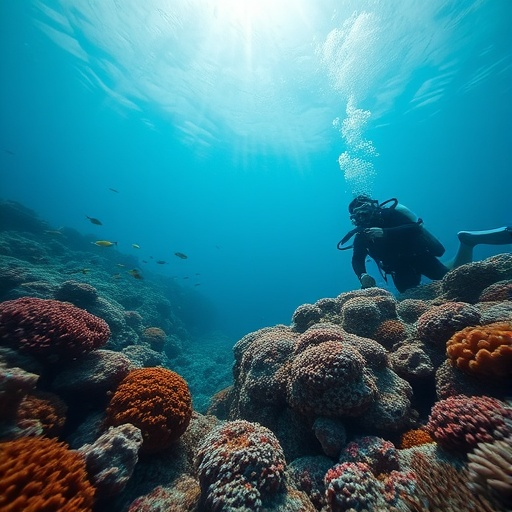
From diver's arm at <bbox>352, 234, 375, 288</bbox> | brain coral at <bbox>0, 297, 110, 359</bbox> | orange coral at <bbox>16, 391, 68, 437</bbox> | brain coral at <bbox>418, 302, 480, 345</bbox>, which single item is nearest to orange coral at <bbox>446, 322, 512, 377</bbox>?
brain coral at <bbox>418, 302, 480, 345</bbox>

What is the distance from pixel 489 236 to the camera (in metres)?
7.72

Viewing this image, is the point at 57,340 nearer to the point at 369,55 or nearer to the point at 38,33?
the point at 369,55

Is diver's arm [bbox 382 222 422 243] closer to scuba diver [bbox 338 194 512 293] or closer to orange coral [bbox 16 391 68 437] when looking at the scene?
scuba diver [bbox 338 194 512 293]

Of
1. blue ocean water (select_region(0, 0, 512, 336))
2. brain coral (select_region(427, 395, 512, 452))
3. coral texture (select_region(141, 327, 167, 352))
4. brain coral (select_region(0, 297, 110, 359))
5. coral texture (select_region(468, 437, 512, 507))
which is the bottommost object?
A: coral texture (select_region(468, 437, 512, 507))

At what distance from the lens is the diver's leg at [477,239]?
7.45 metres

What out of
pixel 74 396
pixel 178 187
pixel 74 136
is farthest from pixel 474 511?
pixel 178 187

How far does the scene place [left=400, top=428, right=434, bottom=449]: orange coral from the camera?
275 cm

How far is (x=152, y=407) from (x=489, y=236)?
414 inches

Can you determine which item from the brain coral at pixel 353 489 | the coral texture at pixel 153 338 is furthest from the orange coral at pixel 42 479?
the coral texture at pixel 153 338

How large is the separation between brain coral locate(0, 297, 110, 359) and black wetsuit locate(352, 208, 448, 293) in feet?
27.7

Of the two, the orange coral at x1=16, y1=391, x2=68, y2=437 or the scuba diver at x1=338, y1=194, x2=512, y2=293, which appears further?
the scuba diver at x1=338, y1=194, x2=512, y2=293

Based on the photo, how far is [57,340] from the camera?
10.9ft

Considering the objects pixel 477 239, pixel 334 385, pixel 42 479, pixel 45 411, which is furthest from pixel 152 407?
pixel 477 239

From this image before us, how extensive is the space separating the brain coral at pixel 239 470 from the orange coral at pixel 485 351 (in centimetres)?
242
